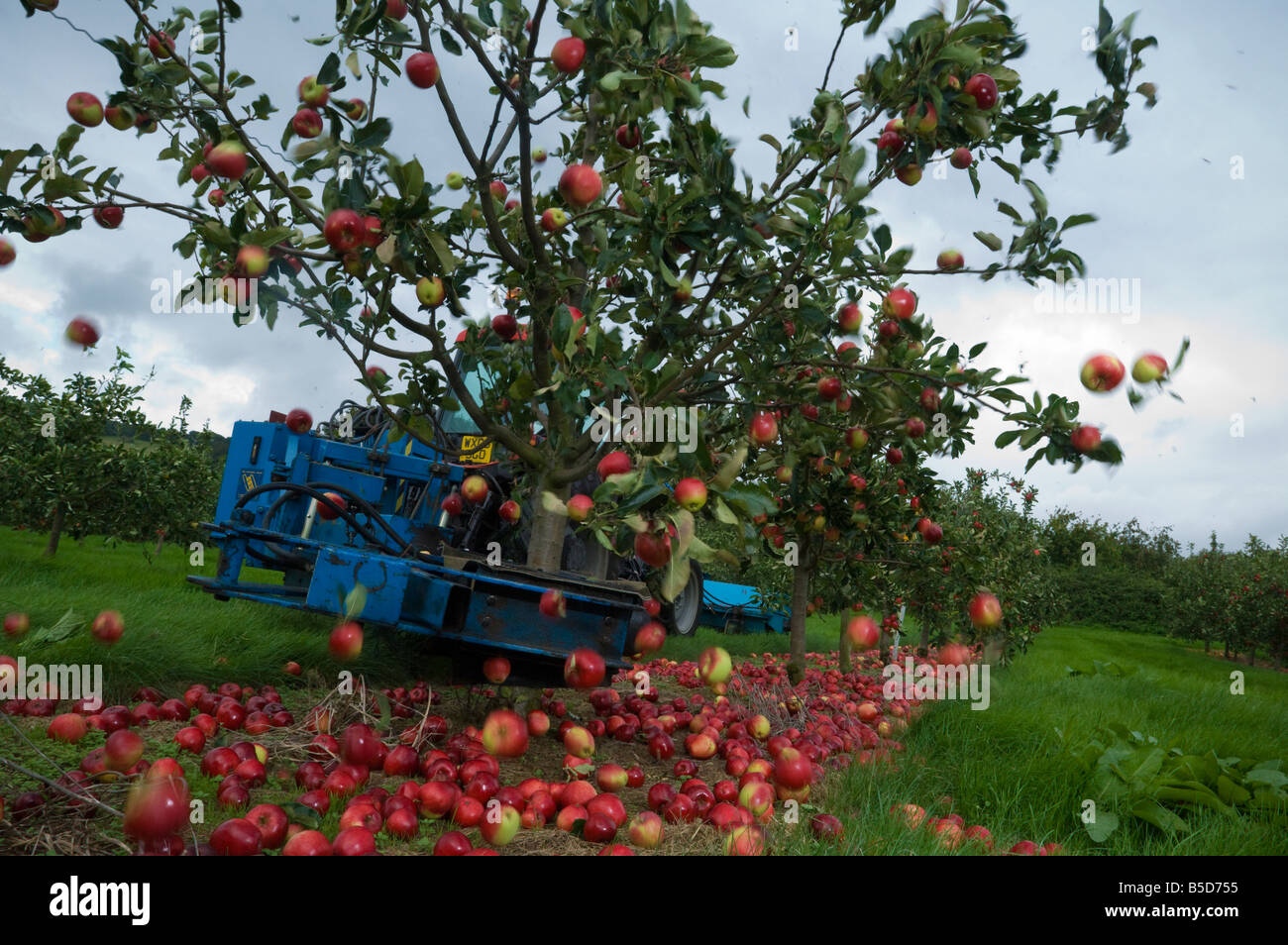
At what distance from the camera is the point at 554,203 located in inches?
147

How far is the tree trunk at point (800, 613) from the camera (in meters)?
5.86

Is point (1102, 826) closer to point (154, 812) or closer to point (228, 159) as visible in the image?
point (154, 812)

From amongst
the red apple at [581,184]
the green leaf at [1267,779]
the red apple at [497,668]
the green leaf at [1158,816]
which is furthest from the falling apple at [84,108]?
the green leaf at [1267,779]

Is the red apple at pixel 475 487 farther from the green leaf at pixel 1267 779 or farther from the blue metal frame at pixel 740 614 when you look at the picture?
the blue metal frame at pixel 740 614

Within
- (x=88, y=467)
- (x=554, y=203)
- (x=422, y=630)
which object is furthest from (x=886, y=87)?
(x=88, y=467)

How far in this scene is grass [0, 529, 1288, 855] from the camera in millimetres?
2732

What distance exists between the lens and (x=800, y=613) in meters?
5.91

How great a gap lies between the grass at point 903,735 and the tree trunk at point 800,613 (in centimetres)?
146

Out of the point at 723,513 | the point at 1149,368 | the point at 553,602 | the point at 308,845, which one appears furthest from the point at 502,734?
the point at 1149,368

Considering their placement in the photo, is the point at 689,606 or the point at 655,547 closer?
the point at 655,547

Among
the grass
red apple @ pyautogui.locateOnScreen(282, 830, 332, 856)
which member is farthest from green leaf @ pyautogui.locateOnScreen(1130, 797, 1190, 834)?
red apple @ pyautogui.locateOnScreen(282, 830, 332, 856)

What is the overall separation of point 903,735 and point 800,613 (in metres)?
1.66

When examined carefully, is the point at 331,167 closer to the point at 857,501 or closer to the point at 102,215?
the point at 102,215

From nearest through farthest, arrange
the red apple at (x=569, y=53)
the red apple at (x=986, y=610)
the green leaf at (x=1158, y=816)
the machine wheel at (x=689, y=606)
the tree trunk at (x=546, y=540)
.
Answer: the red apple at (x=569, y=53) → the green leaf at (x=1158, y=816) → the red apple at (x=986, y=610) → the tree trunk at (x=546, y=540) → the machine wheel at (x=689, y=606)
